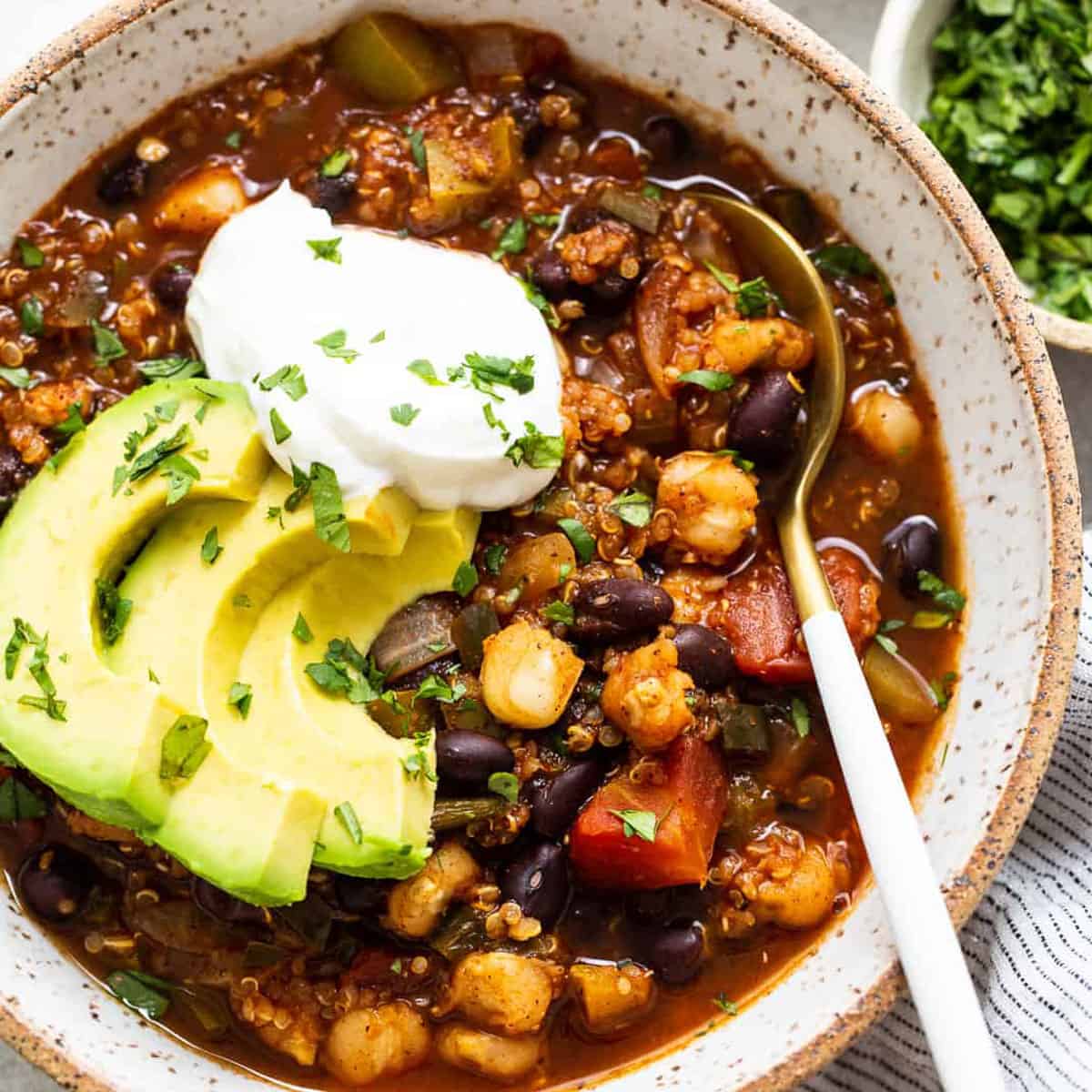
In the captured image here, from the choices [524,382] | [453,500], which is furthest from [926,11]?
[453,500]

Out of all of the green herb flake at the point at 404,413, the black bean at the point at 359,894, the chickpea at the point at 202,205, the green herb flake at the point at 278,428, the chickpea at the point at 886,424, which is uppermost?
the chickpea at the point at 202,205

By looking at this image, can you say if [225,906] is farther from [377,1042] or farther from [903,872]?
[903,872]

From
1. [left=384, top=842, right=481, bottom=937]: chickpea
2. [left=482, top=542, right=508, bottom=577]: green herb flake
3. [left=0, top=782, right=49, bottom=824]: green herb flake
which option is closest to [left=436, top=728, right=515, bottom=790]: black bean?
[left=384, top=842, right=481, bottom=937]: chickpea

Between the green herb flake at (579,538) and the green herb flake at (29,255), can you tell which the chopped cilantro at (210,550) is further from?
the green herb flake at (29,255)

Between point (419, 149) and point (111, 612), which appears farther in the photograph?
point (419, 149)

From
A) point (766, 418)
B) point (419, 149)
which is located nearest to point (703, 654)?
point (766, 418)

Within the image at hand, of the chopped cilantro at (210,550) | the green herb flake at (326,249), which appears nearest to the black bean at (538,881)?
the chopped cilantro at (210,550)
